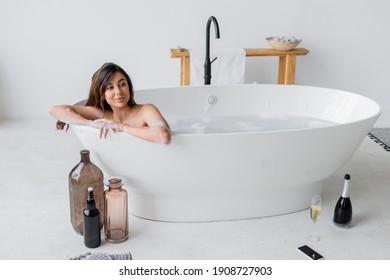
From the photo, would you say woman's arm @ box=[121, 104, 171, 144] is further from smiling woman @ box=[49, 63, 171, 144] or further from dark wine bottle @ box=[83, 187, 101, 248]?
dark wine bottle @ box=[83, 187, 101, 248]

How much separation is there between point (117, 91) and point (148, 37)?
Result: 7.02 ft

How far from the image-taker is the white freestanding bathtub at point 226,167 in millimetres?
2324

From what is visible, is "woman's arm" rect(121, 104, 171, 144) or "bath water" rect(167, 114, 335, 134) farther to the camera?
"bath water" rect(167, 114, 335, 134)

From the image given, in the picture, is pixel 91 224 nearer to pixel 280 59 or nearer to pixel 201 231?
pixel 201 231

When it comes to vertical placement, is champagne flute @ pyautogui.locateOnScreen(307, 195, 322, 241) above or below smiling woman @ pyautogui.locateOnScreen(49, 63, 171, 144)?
→ below

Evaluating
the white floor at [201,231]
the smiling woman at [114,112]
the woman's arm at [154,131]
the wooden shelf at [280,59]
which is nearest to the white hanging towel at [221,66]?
the wooden shelf at [280,59]

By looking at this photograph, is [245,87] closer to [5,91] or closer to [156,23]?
[156,23]

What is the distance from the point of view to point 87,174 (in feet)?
7.80

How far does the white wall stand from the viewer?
4.34 meters

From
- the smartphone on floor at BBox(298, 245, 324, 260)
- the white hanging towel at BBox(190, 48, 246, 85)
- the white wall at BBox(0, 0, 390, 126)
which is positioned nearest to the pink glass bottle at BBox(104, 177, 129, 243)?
the smartphone on floor at BBox(298, 245, 324, 260)

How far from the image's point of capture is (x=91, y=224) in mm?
2297

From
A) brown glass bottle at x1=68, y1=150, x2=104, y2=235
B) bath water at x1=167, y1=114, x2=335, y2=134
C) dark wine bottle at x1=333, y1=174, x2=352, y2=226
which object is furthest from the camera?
bath water at x1=167, y1=114, x2=335, y2=134

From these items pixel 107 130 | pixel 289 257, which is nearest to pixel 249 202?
pixel 289 257

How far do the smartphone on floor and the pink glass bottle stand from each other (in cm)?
78
